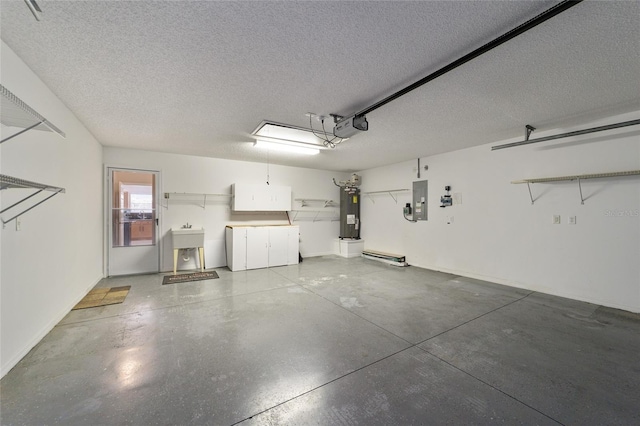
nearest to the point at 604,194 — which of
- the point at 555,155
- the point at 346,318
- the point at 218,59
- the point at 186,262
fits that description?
the point at 555,155

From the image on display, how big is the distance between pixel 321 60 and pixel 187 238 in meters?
4.35

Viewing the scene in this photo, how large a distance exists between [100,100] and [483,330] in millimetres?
4888

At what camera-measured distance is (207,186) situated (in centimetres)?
580

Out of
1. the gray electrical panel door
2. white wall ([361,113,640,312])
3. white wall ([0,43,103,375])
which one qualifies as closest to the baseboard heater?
white wall ([361,113,640,312])

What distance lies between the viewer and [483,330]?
2.78m

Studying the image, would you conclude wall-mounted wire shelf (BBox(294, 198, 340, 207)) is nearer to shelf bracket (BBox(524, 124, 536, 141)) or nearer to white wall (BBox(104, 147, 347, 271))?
white wall (BBox(104, 147, 347, 271))

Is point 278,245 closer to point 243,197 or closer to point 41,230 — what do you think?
point 243,197

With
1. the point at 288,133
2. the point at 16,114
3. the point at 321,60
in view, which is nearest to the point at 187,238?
the point at 288,133

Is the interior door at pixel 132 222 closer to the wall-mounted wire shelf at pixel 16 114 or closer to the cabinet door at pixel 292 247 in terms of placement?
the cabinet door at pixel 292 247

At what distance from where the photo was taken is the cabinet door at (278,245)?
19.3ft

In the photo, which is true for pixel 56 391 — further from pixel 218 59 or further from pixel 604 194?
pixel 604 194

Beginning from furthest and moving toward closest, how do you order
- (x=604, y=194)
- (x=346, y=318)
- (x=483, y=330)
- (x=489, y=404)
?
(x=604, y=194)
(x=346, y=318)
(x=483, y=330)
(x=489, y=404)

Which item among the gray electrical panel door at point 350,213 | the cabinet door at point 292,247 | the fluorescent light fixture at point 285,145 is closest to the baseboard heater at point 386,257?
the gray electrical panel door at point 350,213

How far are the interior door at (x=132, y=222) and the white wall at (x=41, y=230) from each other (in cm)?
114
